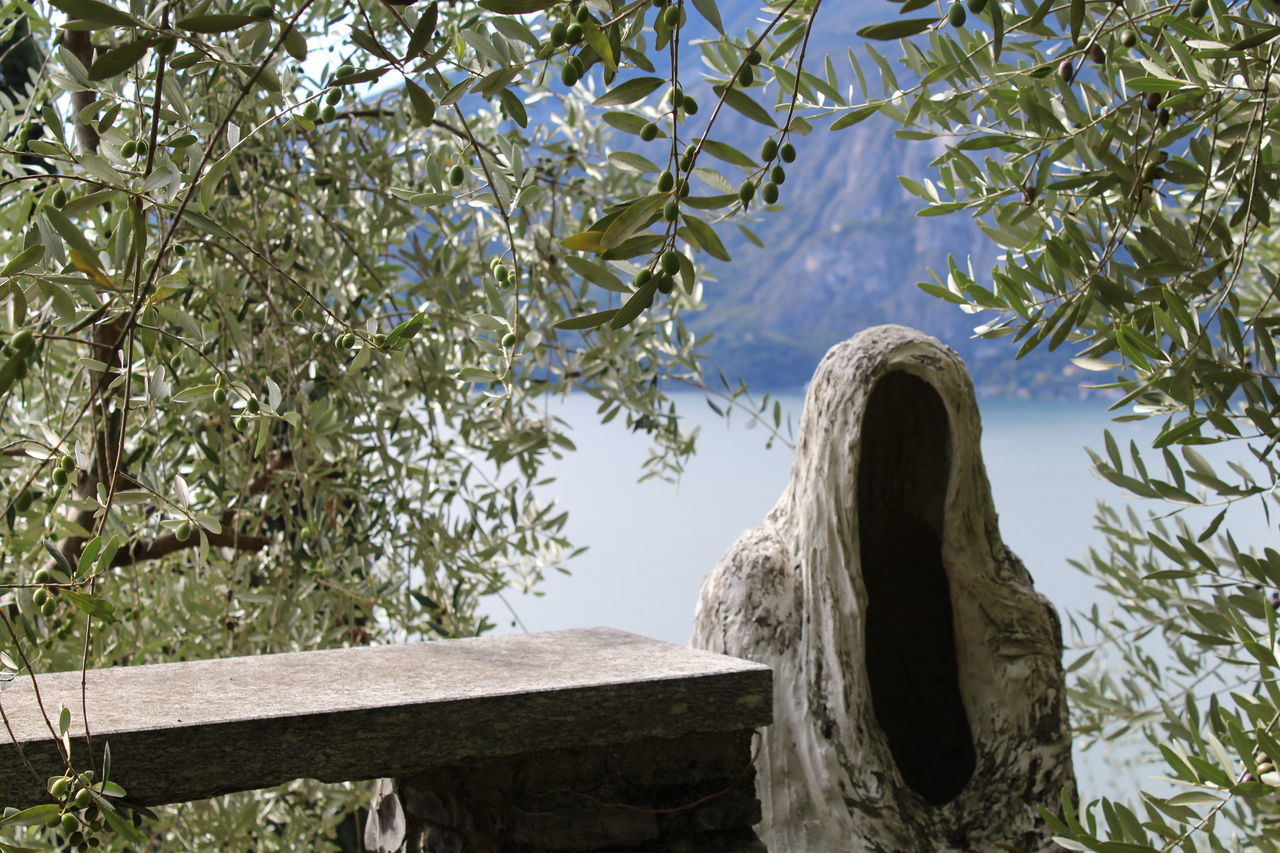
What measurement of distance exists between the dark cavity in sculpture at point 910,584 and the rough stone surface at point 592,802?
21.5 inches

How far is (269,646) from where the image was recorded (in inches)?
74.0

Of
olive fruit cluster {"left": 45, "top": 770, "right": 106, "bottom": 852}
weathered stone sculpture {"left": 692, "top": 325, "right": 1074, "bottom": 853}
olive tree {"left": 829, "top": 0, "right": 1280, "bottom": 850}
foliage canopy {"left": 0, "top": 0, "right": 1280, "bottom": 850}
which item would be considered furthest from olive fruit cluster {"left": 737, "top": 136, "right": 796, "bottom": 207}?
weathered stone sculpture {"left": 692, "top": 325, "right": 1074, "bottom": 853}

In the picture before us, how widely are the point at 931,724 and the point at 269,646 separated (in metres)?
1.11

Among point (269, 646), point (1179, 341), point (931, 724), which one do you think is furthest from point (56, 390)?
point (1179, 341)

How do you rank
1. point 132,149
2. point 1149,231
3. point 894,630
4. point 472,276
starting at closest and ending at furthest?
point 132,149 → point 1149,231 → point 894,630 → point 472,276

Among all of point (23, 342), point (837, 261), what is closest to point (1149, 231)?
point (23, 342)

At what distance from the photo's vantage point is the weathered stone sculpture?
1615mm

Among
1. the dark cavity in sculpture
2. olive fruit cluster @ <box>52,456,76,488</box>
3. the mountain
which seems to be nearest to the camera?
olive fruit cluster @ <box>52,456,76,488</box>

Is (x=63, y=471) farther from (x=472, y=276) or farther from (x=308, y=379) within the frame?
(x=472, y=276)

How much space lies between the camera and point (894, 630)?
6.41 feet

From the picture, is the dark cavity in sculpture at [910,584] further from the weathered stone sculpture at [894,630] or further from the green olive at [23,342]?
the green olive at [23,342]

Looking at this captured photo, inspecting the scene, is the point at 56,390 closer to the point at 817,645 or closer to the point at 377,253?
the point at 377,253

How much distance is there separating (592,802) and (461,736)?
22 centimetres

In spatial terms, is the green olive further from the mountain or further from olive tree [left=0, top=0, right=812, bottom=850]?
the mountain
